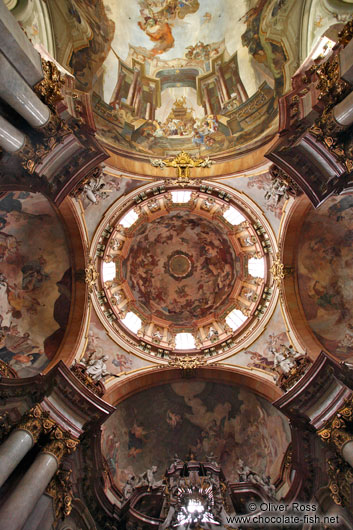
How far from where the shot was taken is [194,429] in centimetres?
1662

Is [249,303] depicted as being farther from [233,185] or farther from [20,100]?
[20,100]

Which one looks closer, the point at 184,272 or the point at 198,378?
the point at 198,378

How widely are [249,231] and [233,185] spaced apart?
8.25 ft

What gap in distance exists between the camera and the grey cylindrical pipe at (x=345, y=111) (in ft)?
28.3

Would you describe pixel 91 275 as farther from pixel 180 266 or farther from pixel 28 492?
pixel 28 492

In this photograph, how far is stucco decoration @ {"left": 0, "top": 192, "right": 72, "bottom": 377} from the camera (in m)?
14.1

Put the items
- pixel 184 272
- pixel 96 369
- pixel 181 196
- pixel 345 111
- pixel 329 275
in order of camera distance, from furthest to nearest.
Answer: pixel 184 272 < pixel 181 196 < pixel 329 275 < pixel 96 369 < pixel 345 111

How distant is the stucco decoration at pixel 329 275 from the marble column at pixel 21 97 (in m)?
Answer: 11.4

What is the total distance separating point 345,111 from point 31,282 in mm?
13673

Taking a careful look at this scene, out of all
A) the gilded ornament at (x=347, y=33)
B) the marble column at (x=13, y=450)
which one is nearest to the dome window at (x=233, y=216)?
the gilded ornament at (x=347, y=33)

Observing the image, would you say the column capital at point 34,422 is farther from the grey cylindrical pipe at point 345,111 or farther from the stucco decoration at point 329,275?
the grey cylindrical pipe at point 345,111

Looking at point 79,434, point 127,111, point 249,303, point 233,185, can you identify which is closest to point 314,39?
point 233,185

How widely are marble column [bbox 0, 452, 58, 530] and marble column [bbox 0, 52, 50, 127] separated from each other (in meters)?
9.54

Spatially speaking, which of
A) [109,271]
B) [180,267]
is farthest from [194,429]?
[180,267]
